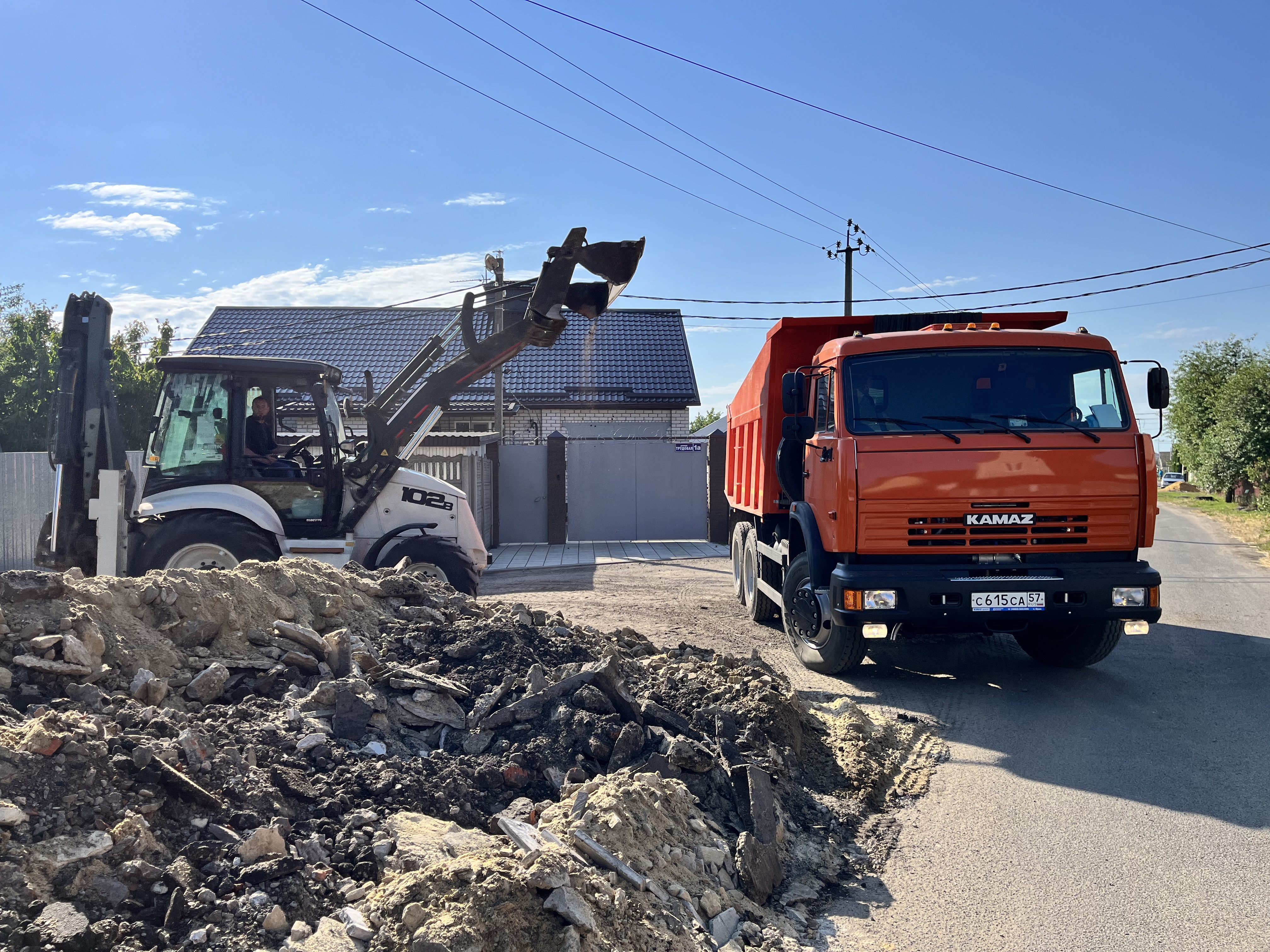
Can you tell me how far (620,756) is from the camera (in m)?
4.70

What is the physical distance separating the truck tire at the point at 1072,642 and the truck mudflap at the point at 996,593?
50 cm

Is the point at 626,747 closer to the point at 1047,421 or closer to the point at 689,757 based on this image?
the point at 689,757

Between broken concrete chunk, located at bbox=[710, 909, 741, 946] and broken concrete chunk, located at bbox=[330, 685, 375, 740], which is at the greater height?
broken concrete chunk, located at bbox=[330, 685, 375, 740]

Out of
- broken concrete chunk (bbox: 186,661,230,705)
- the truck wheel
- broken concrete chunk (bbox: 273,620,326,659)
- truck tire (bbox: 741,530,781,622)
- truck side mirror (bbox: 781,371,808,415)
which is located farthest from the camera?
truck tire (bbox: 741,530,781,622)

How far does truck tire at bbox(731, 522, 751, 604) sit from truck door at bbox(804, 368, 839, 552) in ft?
10.3

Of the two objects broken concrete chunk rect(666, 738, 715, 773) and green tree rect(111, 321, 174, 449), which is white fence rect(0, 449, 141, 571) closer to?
green tree rect(111, 321, 174, 449)

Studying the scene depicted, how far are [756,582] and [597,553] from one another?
7.93m

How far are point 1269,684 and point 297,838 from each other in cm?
727

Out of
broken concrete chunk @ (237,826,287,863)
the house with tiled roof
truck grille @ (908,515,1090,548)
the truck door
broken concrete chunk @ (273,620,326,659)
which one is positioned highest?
the house with tiled roof

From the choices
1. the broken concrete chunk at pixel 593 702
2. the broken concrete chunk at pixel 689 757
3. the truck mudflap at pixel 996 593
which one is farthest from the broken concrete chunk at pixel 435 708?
the truck mudflap at pixel 996 593

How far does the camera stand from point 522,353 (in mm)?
26547

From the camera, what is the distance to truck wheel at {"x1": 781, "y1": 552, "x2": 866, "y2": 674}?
7438 mm

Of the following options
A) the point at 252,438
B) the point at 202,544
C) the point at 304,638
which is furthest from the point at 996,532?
the point at 252,438

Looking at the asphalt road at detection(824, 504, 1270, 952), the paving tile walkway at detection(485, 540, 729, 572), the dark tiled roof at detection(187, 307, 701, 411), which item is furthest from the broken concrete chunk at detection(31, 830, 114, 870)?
the dark tiled roof at detection(187, 307, 701, 411)
